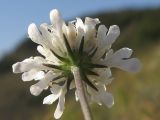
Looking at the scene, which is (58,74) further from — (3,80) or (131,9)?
(131,9)

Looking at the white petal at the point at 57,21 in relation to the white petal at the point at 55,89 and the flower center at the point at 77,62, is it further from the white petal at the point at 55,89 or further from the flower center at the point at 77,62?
the white petal at the point at 55,89

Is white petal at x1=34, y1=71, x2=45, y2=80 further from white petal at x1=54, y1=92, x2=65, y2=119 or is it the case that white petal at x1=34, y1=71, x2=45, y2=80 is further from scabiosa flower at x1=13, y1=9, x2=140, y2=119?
white petal at x1=54, y1=92, x2=65, y2=119

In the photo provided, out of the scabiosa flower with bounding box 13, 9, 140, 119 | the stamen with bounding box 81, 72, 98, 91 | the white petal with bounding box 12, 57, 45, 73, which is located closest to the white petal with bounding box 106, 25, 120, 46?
the scabiosa flower with bounding box 13, 9, 140, 119

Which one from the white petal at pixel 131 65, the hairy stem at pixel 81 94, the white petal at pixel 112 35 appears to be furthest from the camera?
the white petal at pixel 112 35

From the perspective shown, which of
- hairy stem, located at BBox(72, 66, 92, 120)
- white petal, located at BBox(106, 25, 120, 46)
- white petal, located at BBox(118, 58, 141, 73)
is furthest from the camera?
white petal, located at BBox(106, 25, 120, 46)

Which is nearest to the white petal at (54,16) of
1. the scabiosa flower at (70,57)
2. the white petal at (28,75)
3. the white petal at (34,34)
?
the scabiosa flower at (70,57)
